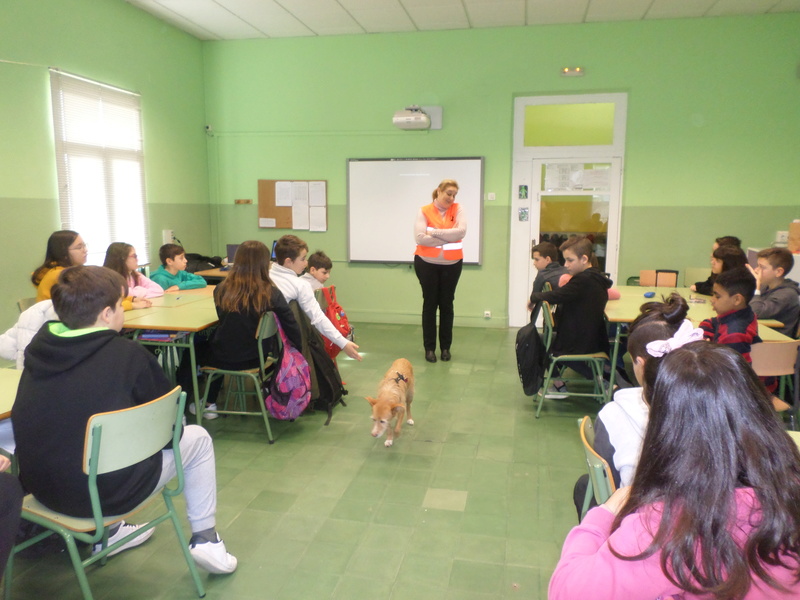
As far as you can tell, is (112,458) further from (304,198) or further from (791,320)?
(304,198)

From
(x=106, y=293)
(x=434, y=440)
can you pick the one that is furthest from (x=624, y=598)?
(x=434, y=440)

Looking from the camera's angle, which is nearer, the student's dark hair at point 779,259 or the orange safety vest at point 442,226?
the student's dark hair at point 779,259

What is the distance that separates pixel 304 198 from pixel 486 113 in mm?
2331

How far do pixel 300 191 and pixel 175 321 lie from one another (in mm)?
3834

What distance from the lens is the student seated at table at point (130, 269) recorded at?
403cm

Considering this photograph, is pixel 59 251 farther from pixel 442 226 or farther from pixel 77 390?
pixel 442 226

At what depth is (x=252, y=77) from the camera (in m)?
7.03

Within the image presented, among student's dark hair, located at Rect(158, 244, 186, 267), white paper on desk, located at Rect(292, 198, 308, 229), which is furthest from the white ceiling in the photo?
student's dark hair, located at Rect(158, 244, 186, 267)

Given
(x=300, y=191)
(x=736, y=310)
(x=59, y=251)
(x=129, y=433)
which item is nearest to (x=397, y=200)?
(x=300, y=191)

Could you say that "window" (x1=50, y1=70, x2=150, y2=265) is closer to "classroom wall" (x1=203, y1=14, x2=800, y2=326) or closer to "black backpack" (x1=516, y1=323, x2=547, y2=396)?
"classroom wall" (x1=203, y1=14, x2=800, y2=326)

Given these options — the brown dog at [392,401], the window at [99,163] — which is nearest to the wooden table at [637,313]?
the brown dog at [392,401]

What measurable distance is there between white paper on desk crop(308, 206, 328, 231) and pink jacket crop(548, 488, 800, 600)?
6.32 metres

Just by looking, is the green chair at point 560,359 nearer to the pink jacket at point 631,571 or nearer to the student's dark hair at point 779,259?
the student's dark hair at point 779,259

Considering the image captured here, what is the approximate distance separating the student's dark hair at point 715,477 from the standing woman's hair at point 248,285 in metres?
2.67
